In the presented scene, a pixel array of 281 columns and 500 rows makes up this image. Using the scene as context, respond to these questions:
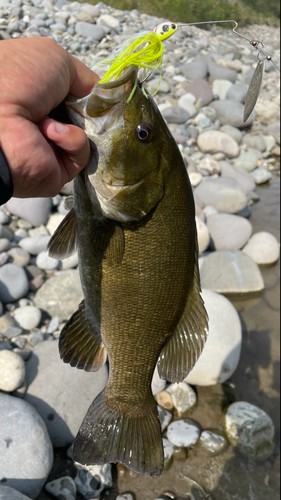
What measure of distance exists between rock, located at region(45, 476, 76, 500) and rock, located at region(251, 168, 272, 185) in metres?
7.98

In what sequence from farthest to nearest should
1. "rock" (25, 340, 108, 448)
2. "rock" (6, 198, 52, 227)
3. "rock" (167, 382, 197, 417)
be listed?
"rock" (6, 198, 52, 227) < "rock" (167, 382, 197, 417) < "rock" (25, 340, 108, 448)

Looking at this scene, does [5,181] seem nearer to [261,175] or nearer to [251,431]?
[251,431]

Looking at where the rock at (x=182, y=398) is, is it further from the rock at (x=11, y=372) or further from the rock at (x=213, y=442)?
the rock at (x=11, y=372)

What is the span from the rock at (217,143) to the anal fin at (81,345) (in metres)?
8.15

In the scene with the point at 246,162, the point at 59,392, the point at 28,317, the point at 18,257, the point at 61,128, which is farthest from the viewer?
the point at 246,162

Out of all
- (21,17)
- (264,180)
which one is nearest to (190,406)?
(264,180)

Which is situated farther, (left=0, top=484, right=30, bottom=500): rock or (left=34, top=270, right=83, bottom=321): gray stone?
(left=34, top=270, right=83, bottom=321): gray stone

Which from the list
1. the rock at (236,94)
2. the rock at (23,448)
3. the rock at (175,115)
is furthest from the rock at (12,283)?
the rock at (236,94)

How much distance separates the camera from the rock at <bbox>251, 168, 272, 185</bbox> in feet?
32.9

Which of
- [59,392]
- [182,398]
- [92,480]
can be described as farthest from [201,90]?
[92,480]

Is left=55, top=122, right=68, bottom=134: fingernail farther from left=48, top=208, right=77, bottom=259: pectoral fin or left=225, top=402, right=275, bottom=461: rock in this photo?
left=225, top=402, right=275, bottom=461: rock

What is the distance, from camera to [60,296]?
5.21 meters

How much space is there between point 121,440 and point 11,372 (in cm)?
182

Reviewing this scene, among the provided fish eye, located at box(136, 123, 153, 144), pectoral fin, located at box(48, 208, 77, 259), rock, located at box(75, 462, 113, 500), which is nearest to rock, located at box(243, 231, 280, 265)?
rock, located at box(75, 462, 113, 500)
